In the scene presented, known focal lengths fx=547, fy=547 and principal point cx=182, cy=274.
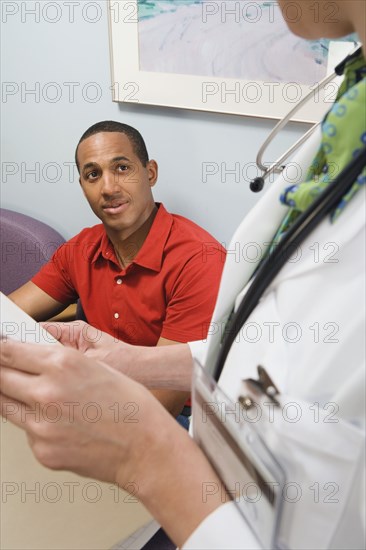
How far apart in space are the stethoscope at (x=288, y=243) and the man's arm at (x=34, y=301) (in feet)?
3.81

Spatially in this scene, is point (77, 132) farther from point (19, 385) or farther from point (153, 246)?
point (19, 385)

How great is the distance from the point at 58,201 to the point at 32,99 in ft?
1.16

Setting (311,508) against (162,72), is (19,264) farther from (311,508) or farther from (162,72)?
(311,508)

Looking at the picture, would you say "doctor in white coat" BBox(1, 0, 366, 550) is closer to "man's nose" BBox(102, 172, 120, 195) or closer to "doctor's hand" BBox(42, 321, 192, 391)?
"doctor's hand" BBox(42, 321, 192, 391)

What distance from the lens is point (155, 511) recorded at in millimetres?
552

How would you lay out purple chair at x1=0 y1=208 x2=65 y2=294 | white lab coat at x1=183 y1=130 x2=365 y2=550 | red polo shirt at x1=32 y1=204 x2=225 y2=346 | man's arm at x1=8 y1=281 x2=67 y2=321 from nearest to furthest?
white lab coat at x1=183 y1=130 x2=365 y2=550 < red polo shirt at x1=32 y1=204 x2=225 y2=346 < man's arm at x1=8 y1=281 x2=67 y2=321 < purple chair at x1=0 y1=208 x2=65 y2=294

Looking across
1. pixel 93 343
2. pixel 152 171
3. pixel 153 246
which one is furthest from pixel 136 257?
pixel 93 343

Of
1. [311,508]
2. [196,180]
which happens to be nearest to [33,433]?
[311,508]

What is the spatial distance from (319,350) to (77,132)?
1501 millimetres

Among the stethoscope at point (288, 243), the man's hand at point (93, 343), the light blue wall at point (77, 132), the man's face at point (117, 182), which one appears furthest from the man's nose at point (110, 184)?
the stethoscope at point (288, 243)

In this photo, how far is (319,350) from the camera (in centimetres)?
49

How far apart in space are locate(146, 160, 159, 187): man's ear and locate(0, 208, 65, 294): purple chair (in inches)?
18.5

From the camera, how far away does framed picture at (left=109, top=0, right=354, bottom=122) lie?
4.28 ft

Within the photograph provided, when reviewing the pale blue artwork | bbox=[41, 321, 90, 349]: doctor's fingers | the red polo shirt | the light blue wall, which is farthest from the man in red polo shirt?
bbox=[41, 321, 90, 349]: doctor's fingers
